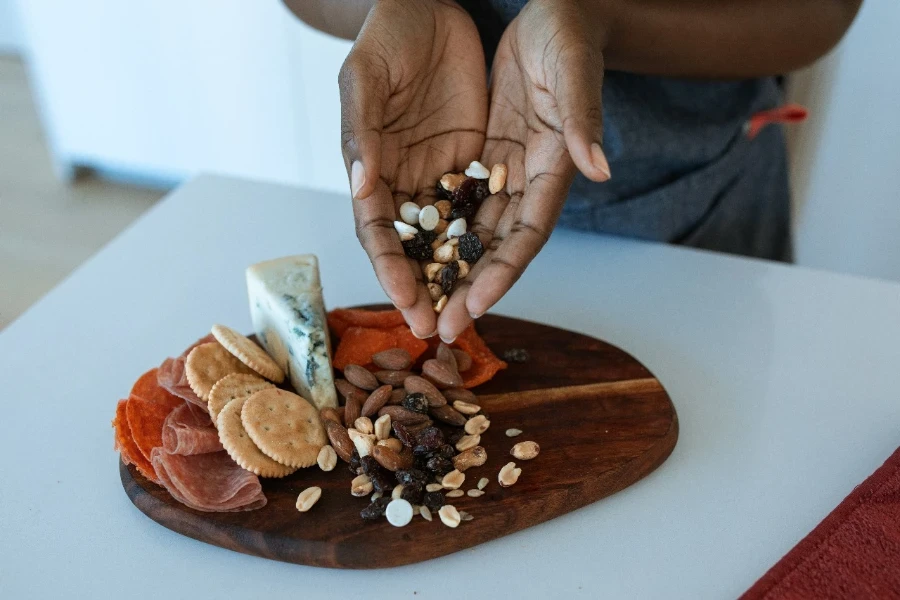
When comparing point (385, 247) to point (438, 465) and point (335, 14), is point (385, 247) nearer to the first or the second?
point (438, 465)

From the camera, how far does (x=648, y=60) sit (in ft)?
3.49

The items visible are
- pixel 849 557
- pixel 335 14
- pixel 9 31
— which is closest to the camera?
pixel 849 557

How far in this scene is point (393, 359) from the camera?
0.86 m

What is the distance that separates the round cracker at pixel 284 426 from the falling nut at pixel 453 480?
13 cm

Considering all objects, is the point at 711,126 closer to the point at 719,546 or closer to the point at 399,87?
the point at 399,87

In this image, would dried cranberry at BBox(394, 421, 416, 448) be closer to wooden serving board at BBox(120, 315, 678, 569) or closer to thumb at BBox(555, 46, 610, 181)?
wooden serving board at BBox(120, 315, 678, 569)

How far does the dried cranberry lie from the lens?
0.77 m

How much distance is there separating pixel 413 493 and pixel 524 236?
273mm

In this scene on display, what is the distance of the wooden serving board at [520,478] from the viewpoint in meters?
0.69

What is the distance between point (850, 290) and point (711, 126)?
32 cm

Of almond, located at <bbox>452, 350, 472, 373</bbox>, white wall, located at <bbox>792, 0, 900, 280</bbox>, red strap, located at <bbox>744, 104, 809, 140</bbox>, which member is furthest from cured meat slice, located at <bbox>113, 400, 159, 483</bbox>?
white wall, located at <bbox>792, 0, 900, 280</bbox>

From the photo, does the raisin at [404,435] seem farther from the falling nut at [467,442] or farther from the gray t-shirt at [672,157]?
the gray t-shirt at [672,157]

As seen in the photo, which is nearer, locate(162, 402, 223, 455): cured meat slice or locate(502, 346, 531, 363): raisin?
locate(162, 402, 223, 455): cured meat slice

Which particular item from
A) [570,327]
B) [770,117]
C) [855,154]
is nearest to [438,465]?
[570,327]
